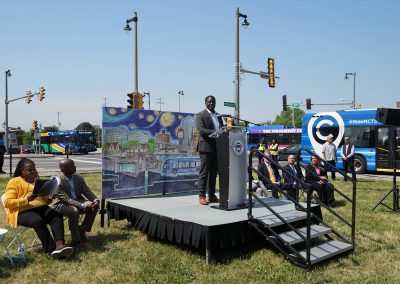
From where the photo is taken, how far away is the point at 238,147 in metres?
5.88

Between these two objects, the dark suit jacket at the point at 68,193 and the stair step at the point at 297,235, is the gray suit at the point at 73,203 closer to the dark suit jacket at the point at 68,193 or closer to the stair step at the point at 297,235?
the dark suit jacket at the point at 68,193

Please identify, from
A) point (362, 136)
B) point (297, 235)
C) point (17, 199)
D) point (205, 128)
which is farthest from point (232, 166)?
point (362, 136)

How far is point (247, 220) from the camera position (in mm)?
5281

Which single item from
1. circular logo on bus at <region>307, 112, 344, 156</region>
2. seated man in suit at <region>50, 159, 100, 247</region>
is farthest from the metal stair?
circular logo on bus at <region>307, 112, 344, 156</region>

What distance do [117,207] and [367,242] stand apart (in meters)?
4.04

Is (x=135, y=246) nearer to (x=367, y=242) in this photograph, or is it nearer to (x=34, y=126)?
(x=367, y=242)

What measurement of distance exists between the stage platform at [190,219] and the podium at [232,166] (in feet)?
0.63

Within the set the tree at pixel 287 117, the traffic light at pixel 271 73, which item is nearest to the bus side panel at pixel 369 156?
the traffic light at pixel 271 73

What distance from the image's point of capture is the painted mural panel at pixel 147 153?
6703 millimetres

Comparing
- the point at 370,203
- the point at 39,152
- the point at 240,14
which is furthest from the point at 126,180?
the point at 39,152

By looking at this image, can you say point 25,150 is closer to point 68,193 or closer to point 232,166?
point 68,193

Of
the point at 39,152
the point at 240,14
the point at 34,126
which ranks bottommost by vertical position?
the point at 39,152

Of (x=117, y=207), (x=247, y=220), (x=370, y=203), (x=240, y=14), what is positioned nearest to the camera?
(x=247, y=220)

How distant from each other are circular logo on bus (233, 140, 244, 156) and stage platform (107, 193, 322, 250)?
89 cm
